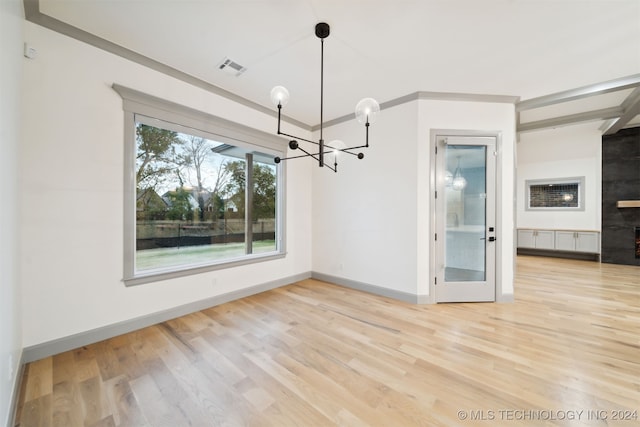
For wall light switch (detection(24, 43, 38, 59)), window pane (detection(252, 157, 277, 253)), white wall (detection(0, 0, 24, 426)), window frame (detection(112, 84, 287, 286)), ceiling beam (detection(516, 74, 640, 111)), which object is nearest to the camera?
white wall (detection(0, 0, 24, 426))

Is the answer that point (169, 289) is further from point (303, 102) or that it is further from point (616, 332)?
point (616, 332)

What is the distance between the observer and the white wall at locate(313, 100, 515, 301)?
140 inches

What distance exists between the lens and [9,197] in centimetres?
161

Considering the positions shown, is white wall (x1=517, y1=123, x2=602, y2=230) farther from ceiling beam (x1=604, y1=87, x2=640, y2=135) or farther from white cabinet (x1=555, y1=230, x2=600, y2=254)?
ceiling beam (x1=604, y1=87, x2=640, y2=135)

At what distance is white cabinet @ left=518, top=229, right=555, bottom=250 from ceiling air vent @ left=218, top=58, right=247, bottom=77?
833cm

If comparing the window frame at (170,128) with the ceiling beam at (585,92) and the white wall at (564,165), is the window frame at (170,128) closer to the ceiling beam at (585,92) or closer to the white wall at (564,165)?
the ceiling beam at (585,92)

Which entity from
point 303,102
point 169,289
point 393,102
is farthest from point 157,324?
point 393,102

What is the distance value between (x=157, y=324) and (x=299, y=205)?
281 centimetres

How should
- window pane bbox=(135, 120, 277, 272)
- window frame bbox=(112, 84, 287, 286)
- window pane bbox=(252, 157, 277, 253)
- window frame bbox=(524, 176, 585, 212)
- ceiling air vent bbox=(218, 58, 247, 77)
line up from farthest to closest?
window frame bbox=(524, 176, 585, 212), window pane bbox=(252, 157, 277, 253), window pane bbox=(135, 120, 277, 272), ceiling air vent bbox=(218, 58, 247, 77), window frame bbox=(112, 84, 287, 286)

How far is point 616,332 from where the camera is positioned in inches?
105

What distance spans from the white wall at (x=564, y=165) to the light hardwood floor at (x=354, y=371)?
170 inches

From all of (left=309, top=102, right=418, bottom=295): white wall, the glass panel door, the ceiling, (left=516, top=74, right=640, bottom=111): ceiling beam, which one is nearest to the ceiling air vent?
the ceiling

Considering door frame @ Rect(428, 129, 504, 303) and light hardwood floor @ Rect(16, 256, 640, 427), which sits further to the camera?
door frame @ Rect(428, 129, 504, 303)

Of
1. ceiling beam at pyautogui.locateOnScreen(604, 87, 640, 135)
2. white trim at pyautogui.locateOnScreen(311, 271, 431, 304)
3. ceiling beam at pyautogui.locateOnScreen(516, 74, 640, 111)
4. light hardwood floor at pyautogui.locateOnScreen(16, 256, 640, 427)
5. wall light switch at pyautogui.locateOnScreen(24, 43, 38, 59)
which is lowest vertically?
light hardwood floor at pyautogui.locateOnScreen(16, 256, 640, 427)
